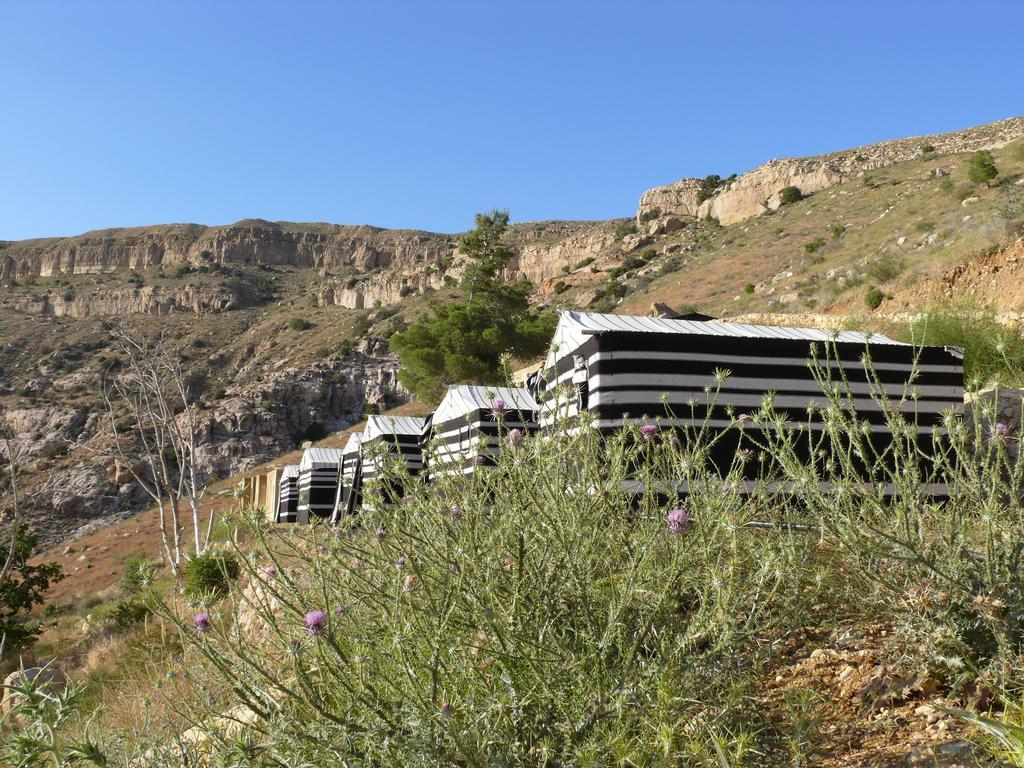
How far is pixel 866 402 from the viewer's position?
5.52 meters

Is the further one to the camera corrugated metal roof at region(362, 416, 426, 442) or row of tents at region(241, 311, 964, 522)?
corrugated metal roof at region(362, 416, 426, 442)

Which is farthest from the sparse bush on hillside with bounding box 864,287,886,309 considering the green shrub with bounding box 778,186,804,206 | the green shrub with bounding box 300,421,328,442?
the green shrub with bounding box 778,186,804,206

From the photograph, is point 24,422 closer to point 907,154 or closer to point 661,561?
point 661,561

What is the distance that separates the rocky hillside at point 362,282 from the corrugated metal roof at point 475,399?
6.62 metres

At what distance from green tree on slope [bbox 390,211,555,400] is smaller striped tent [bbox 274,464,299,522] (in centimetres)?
596

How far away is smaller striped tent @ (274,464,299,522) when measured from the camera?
1858cm

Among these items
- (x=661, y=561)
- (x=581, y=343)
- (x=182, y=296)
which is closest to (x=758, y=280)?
(x=581, y=343)

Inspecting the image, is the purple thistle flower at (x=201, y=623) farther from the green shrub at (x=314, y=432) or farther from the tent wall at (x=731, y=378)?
the green shrub at (x=314, y=432)

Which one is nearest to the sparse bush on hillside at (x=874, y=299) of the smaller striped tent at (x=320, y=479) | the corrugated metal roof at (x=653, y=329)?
the corrugated metal roof at (x=653, y=329)

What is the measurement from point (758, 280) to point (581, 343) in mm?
28318

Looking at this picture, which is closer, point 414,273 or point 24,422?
point 24,422

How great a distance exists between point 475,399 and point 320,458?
9663mm

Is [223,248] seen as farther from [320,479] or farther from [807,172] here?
[320,479]

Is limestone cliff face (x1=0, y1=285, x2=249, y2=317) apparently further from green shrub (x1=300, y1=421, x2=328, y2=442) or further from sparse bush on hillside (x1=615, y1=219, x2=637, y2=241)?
sparse bush on hillside (x1=615, y1=219, x2=637, y2=241)
